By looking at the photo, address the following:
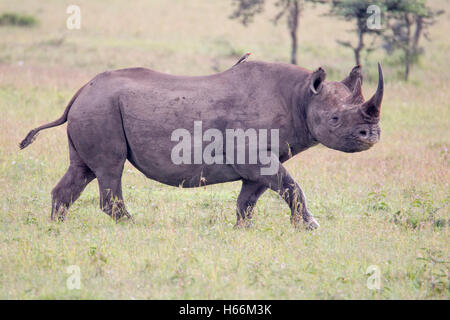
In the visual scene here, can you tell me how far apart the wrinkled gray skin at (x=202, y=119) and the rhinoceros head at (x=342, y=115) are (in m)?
0.01

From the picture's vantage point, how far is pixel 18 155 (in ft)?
32.6

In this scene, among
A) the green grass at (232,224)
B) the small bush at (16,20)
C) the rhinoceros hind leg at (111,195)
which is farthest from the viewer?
the small bush at (16,20)

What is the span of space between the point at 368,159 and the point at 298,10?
792 centimetres

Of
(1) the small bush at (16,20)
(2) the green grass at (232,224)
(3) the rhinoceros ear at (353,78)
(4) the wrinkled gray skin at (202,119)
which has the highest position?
(3) the rhinoceros ear at (353,78)

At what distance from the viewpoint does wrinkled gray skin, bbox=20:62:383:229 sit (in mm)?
6996

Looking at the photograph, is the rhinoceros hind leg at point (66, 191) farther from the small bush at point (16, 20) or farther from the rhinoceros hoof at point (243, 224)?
the small bush at point (16, 20)

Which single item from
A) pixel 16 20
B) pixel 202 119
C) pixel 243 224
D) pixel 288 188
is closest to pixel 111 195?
pixel 202 119

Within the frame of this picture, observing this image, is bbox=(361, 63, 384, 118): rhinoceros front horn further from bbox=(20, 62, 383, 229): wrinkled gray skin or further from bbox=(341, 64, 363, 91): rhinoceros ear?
bbox=(341, 64, 363, 91): rhinoceros ear

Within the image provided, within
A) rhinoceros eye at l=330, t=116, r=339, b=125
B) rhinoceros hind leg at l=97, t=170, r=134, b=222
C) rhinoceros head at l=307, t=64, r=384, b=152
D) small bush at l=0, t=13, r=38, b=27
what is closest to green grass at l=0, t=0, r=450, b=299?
rhinoceros hind leg at l=97, t=170, r=134, b=222

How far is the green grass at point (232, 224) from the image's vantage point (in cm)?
548

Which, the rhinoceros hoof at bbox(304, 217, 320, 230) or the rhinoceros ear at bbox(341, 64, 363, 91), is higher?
the rhinoceros ear at bbox(341, 64, 363, 91)

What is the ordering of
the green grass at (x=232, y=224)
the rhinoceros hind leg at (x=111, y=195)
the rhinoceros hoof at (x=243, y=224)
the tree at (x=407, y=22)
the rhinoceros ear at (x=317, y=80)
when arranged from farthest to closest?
the tree at (x=407, y=22) → the rhinoceros hind leg at (x=111, y=195) → the rhinoceros hoof at (x=243, y=224) → the rhinoceros ear at (x=317, y=80) → the green grass at (x=232, y=224)

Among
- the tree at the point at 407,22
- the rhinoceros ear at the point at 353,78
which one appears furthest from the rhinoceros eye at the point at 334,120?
the tree at the point at 407,22
